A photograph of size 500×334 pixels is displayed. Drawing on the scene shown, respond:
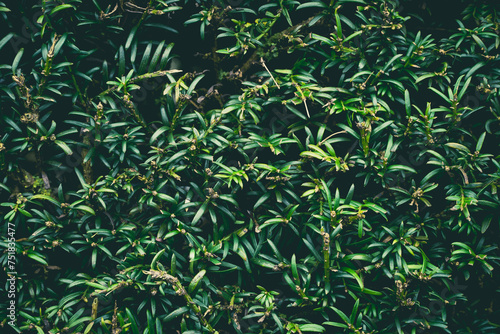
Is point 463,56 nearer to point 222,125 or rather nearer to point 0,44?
point 222,125

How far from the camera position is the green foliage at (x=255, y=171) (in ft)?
6.86

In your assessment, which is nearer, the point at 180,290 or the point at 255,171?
the point at 180,290

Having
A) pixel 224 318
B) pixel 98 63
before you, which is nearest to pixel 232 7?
pixel 98 63

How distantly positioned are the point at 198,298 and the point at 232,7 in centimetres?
190

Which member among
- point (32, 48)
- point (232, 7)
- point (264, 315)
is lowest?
point (264, 315)

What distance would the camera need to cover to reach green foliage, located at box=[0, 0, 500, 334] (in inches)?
82.4

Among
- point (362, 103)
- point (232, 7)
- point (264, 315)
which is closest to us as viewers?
point (264, 315)

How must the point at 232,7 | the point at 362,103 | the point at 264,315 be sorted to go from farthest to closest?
the point at 232,7 < the point at 362,103 < the point at 264,315

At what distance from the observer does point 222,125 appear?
2.21 metres

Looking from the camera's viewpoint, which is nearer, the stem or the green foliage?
the stem

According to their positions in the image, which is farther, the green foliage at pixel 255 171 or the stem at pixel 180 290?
the green foliage at pixel 255 171

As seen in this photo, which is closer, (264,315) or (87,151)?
(264,315)

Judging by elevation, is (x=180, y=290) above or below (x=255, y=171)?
below

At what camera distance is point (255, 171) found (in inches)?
83.6
